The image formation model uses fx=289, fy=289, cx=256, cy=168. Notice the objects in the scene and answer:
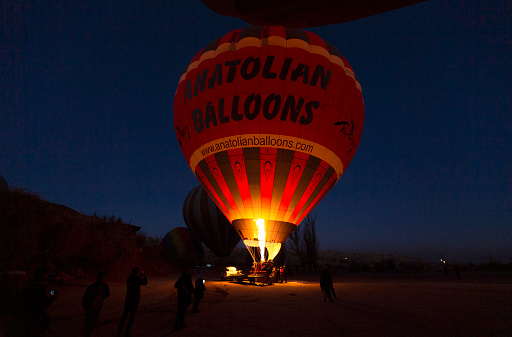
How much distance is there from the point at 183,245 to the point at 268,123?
27.2 m

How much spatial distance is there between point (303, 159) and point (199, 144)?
222 inches

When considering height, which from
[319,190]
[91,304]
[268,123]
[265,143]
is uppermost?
[268,123]

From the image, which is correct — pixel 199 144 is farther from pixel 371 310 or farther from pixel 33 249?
pixel 371 310

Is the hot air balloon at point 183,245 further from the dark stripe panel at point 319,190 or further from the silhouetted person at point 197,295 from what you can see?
the silhouetted person at point 197,295

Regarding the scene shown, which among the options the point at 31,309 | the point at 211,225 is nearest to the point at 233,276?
the point at 31,309

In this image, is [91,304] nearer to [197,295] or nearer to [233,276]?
[197,295]

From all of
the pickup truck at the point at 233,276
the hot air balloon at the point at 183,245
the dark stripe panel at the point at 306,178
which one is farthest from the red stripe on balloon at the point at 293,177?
the hot air balloon at the point at 183,245

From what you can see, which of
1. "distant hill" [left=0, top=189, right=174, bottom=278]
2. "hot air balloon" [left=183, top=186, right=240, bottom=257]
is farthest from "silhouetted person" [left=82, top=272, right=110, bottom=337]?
"hot air balloon" [left=183, top=186, right=240, bottom=257]

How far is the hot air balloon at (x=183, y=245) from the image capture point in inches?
1404

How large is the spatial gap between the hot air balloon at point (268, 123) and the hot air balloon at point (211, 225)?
17.1 meters

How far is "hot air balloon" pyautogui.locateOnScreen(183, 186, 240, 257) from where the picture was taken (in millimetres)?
32750

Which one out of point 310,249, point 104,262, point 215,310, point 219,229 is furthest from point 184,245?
point 215,310

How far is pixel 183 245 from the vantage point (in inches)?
1437

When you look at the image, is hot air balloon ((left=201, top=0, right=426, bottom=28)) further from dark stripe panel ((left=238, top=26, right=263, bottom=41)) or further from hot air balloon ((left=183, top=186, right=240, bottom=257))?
hot air balloon ((left=183, top=186, right=240, bottom=257))
